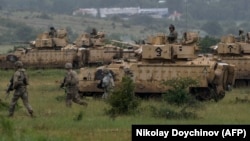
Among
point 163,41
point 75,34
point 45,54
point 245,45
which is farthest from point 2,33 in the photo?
point 163,41

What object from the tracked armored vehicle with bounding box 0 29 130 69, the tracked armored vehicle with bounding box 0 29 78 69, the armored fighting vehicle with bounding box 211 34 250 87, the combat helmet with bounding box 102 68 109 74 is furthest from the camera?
the tracked armored vehicle with bounding box 0 29 78 69

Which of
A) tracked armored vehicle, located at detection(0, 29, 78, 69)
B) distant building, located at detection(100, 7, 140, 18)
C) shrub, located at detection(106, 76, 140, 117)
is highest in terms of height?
shrub, located at detection(106, 76, 140, 117)

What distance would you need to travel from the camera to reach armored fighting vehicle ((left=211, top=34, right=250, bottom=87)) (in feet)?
146

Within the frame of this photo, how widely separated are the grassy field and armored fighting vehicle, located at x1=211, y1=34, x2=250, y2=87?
6.89 m

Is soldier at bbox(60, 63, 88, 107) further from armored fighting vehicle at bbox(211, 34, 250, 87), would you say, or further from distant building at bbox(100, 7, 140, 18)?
distant building at bbox(100, 7, 140, 18)

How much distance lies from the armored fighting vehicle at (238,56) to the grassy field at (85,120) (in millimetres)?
6889

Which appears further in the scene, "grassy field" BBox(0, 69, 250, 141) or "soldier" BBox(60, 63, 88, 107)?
"soldier" BBox(60, 63, 88, 107)

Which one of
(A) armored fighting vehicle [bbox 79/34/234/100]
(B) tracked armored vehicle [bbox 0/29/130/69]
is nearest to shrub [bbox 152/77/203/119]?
(A) armored fighting vehicle [bbox 79/34/234/100]

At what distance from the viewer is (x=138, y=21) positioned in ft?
515

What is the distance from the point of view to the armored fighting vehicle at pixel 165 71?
33.7 m

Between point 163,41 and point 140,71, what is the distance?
1.59m

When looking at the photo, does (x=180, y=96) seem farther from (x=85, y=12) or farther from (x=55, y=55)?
(x=85, y=12)

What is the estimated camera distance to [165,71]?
34.3 m

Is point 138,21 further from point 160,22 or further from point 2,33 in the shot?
point 2,33
